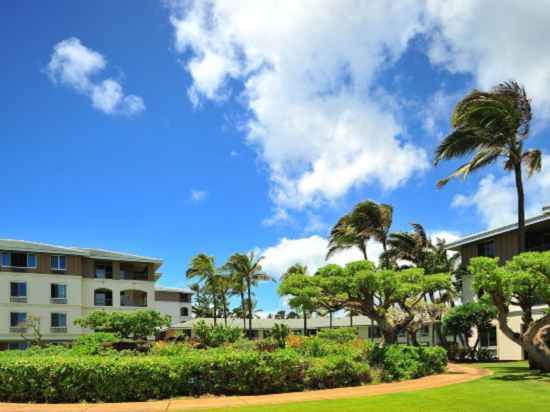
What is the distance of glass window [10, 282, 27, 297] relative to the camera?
148ft

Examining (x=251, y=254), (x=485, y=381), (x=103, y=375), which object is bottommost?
(x=485, y=381)

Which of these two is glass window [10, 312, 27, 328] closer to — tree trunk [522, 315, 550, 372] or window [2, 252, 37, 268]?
window [2, 252, 37, 268]

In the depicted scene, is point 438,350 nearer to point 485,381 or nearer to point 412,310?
point 412,310

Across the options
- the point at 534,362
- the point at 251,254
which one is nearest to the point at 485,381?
the point at 534,362

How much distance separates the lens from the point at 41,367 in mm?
14094

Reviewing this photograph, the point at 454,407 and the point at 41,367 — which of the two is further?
the point at 41,367

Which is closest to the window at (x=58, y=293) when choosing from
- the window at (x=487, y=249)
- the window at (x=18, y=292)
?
the window at (x=18, y=292)

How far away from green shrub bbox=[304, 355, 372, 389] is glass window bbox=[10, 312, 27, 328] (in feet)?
116

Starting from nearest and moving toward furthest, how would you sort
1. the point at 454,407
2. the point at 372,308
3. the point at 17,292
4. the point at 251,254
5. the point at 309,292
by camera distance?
the point at 454,407 → the point at 309,292 → the point at 372,308 → the point at 17,292 → the point at 251,254

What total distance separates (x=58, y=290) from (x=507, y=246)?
34.8 meters

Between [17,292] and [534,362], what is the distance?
38.9m

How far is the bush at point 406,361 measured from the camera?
1883 cm

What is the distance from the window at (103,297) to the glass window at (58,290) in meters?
3.28

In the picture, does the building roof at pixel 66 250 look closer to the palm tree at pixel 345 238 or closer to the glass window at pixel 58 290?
the glass window at pixel 58 290
